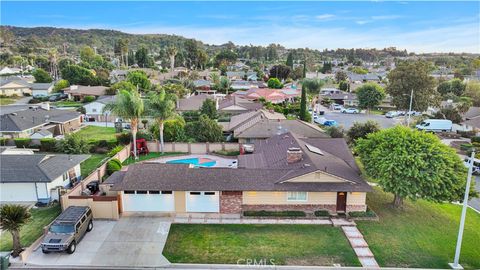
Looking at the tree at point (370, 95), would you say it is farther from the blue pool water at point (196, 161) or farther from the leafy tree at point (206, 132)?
the blue pool water at point (196, 161)

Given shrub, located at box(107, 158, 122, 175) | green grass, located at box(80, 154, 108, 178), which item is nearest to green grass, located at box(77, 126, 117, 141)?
green grass, located at box(80, 154, 108, 178)

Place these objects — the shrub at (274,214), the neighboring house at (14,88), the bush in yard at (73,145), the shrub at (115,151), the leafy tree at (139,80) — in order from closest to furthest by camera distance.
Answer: the shrub at (274,214) → the shrub at (115,151) → the bush in yard at (73,145) → the neighboring house at (14,88) → the leafy tree at (139,80)

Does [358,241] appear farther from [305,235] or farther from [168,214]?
[168,214]

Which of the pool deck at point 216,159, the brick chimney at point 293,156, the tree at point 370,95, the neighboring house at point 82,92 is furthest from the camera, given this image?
the neighboring house at point 82,92

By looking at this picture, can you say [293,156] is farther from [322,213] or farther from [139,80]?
[139,80]

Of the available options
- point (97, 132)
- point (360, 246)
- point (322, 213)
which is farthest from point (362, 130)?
point (97, 132)

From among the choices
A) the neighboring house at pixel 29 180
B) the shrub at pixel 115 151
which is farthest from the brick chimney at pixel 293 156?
the shrub at pixel 115 151

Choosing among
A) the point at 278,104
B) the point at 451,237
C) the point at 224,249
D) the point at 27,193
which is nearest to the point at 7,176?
the point at 27,193
